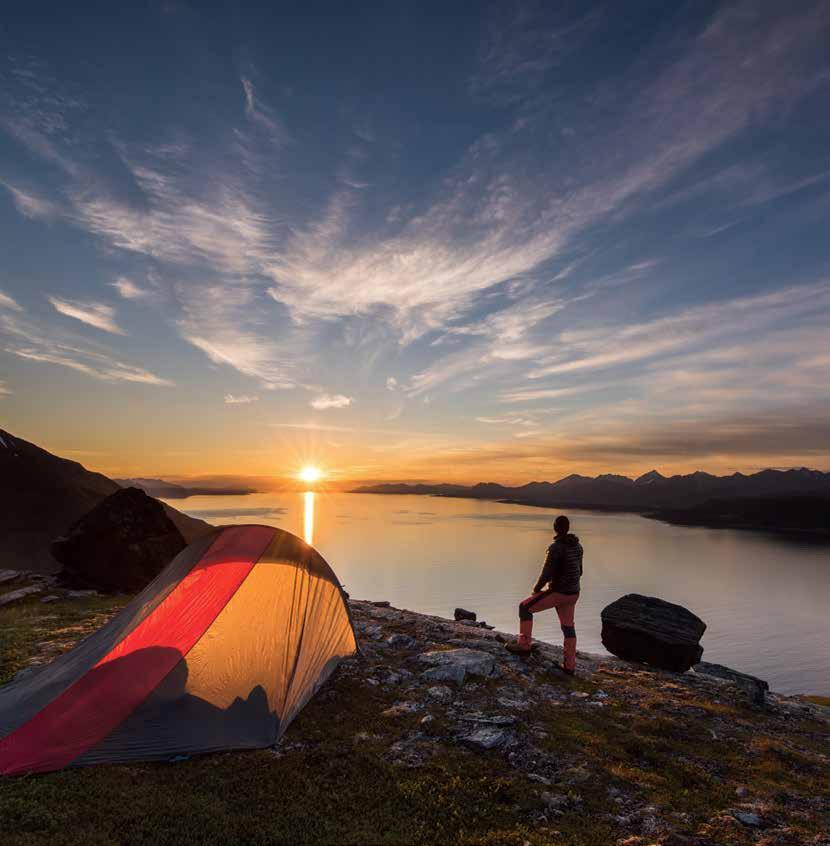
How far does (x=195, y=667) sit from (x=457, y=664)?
5.53 m

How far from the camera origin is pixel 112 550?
21203mm

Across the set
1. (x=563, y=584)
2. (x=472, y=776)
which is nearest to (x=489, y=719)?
(x=472, y=776)

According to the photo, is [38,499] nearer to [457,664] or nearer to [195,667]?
[195,667]

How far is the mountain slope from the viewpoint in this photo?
2270 inches

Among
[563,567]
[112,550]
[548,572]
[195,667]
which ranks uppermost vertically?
[563,567]

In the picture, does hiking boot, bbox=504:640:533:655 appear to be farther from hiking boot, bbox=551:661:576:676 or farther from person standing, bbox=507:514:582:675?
person standing, bbox=507:514:582:675

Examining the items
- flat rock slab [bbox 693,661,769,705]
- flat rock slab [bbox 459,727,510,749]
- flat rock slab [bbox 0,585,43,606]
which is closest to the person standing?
flat rock slab [bbox 459,727,510,749]

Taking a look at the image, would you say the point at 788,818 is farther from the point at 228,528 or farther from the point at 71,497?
the point at 71,497

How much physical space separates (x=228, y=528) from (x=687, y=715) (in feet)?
33.9

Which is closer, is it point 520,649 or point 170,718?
point 170,718

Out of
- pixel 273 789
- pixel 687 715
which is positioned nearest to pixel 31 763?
pixel 273 789

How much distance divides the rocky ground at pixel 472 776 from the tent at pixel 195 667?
1.27 ft

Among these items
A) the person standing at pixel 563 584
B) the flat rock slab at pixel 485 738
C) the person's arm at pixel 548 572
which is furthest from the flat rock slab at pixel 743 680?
the flat rock slab at pixel 485 738

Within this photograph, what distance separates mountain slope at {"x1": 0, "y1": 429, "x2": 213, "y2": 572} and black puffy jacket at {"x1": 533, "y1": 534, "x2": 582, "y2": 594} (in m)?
49.5
